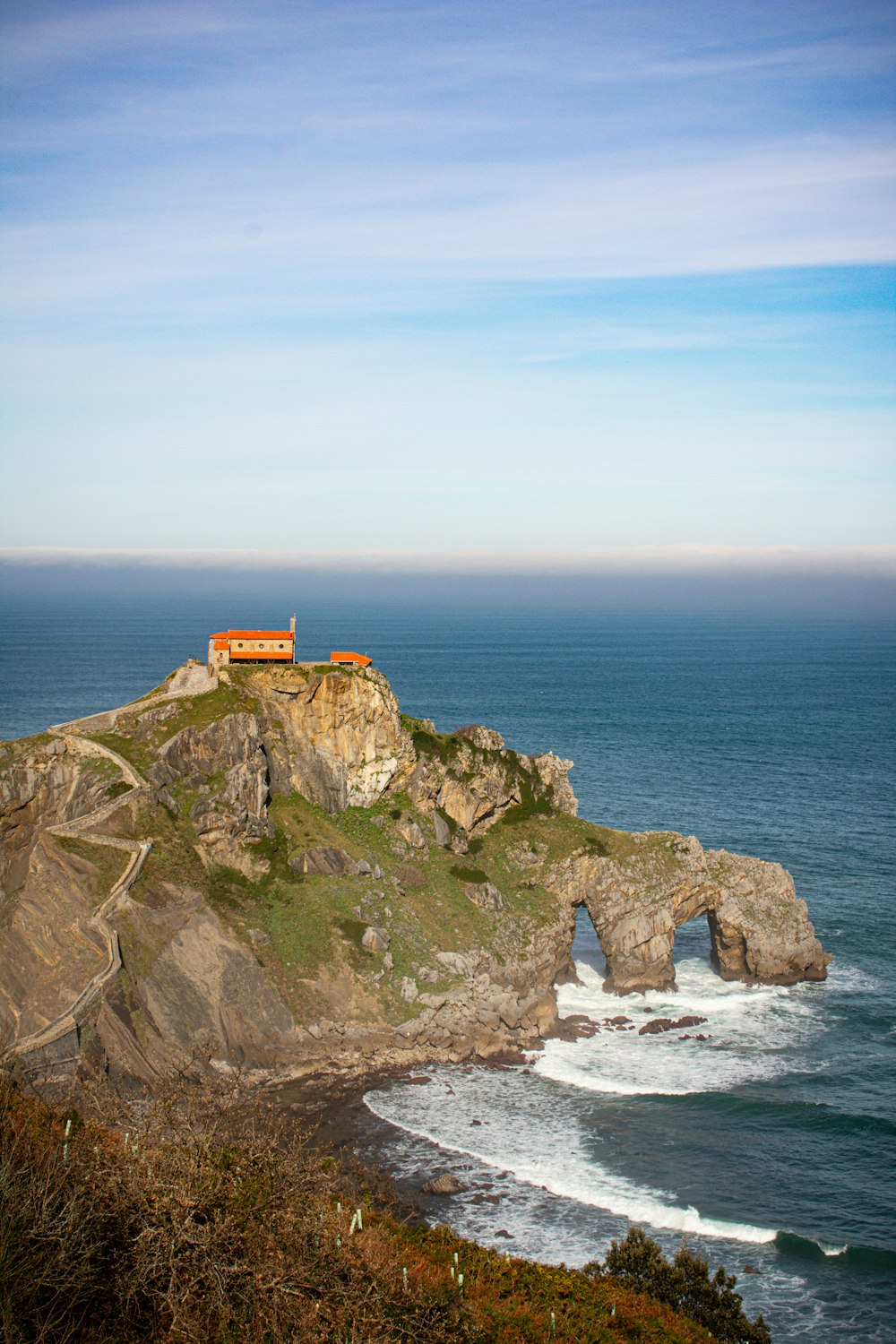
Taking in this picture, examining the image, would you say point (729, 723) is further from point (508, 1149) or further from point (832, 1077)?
point (508, 1149)

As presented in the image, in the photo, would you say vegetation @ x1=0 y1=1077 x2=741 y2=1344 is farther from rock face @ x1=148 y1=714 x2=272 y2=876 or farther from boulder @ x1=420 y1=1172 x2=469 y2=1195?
rock face @ x1=148 y1=714 x2=272 y2=876

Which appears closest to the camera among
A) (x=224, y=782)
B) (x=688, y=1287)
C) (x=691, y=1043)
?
(x=688, y=1287)

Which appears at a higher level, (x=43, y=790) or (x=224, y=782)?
(x=224, y=782)

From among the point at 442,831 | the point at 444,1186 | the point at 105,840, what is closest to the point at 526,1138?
the point at 444,1186

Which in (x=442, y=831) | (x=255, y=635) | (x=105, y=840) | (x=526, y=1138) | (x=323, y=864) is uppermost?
(x=255, y=635)

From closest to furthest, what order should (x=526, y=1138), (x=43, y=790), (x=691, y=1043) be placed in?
(x=526, y=1138), (x=691, y=1043), (x=43, y=790)

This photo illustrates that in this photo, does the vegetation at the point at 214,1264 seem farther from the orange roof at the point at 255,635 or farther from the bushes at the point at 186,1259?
the orange roof at the point at 255,635

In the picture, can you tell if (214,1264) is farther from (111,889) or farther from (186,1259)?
(111,889)
